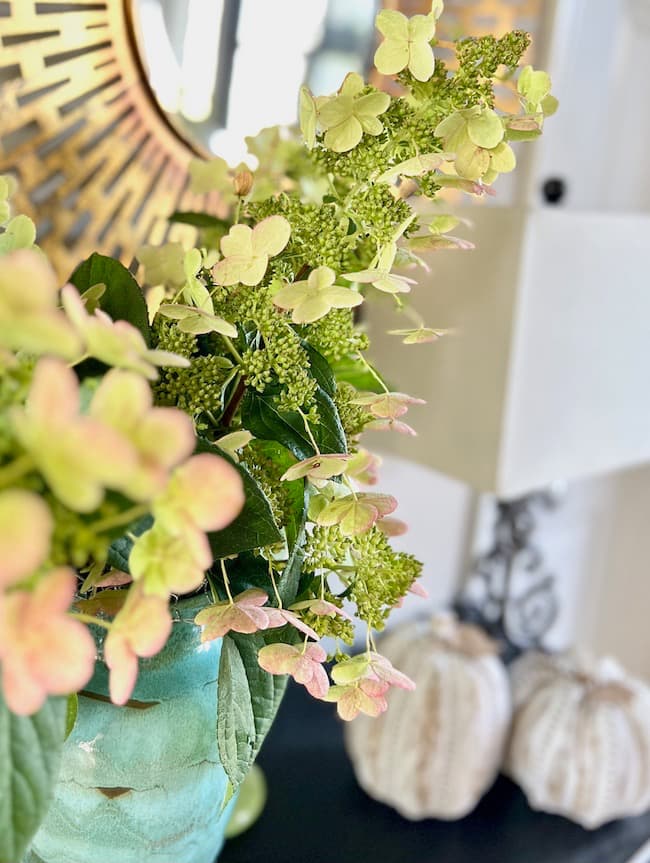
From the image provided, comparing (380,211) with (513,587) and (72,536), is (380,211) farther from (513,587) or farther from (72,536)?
(513,587)

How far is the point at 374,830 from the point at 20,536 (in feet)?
2.13

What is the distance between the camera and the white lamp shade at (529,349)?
70 centimetres

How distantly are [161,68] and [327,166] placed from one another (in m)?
0.32

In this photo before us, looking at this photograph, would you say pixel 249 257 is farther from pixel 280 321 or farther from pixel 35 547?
pixel 35 547

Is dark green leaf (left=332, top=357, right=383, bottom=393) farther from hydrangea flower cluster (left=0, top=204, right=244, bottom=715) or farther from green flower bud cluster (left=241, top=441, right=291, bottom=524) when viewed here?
hydrangea flower cluster (left=0, top=204, right=244, bottom=715)

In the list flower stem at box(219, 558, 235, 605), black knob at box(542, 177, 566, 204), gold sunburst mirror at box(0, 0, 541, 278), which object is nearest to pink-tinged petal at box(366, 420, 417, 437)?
flower stem at box(219, 558, 235, 605)

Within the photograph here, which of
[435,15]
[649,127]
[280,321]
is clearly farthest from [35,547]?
[649,127]

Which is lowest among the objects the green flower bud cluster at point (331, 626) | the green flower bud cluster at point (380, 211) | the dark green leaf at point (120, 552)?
the green flower bud cluster at point (331, 626)

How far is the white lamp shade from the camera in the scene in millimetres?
704

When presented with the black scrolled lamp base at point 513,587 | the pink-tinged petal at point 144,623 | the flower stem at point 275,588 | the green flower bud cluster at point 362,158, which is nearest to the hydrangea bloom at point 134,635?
the pink-tinged petal at point 144,623

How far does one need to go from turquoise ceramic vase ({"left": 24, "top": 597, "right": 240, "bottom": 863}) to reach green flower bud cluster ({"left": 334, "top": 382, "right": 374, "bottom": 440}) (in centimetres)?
11

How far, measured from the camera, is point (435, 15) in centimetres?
37

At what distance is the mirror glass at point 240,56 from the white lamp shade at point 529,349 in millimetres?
201

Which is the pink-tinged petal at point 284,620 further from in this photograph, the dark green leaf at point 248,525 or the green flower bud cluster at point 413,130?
the green flower bud cluster at point 413,130
